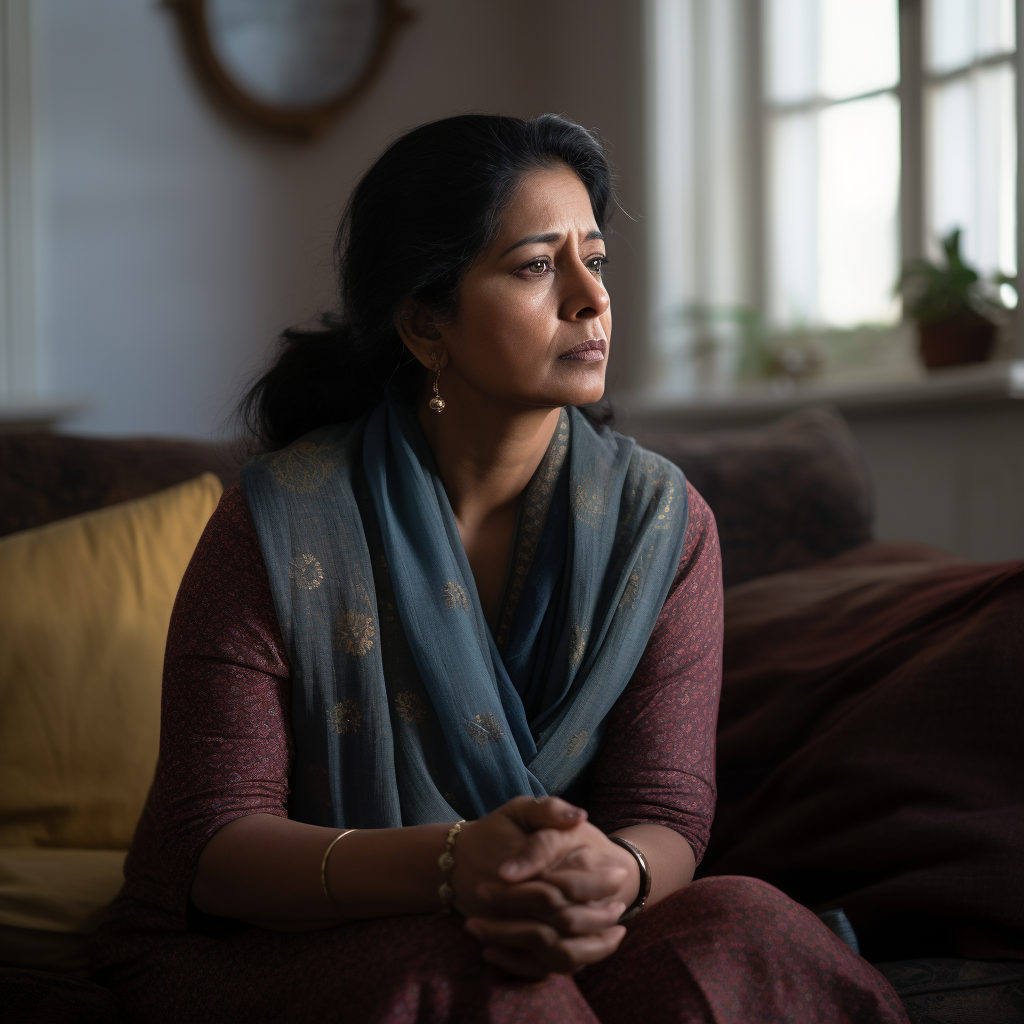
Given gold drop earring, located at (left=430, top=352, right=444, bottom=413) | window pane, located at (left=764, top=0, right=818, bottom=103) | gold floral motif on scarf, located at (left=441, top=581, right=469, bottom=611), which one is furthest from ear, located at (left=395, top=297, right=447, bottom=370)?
window pane, located at (left=764, top=0, right=818, bottom=103)

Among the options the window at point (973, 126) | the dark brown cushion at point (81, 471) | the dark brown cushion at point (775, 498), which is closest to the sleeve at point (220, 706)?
the dark brown cushion at point (81, 471)

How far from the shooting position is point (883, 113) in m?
2.77

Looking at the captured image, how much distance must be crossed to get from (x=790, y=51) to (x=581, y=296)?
2.22 m

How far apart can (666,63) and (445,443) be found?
2.29 metres

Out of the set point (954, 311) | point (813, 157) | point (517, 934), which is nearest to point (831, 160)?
point (813, 157)

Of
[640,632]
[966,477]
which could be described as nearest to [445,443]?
[640,632]

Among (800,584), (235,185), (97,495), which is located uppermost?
(235,185)

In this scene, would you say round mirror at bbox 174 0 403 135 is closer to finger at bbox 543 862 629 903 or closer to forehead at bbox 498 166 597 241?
forehead at bbox 498 166 597 241

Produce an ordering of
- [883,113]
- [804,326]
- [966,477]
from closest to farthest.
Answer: [966,477] → [883,113] → [804,326]

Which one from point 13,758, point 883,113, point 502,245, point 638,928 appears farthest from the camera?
point 883,113

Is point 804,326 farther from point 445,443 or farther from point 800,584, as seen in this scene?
point 445,443

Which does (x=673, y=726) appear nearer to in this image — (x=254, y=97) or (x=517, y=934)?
(x=517, y=934)

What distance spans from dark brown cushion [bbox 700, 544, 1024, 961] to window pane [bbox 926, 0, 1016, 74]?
4.96 feet

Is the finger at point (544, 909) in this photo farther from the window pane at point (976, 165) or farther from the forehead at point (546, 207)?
the window pane at point (976, 165)
